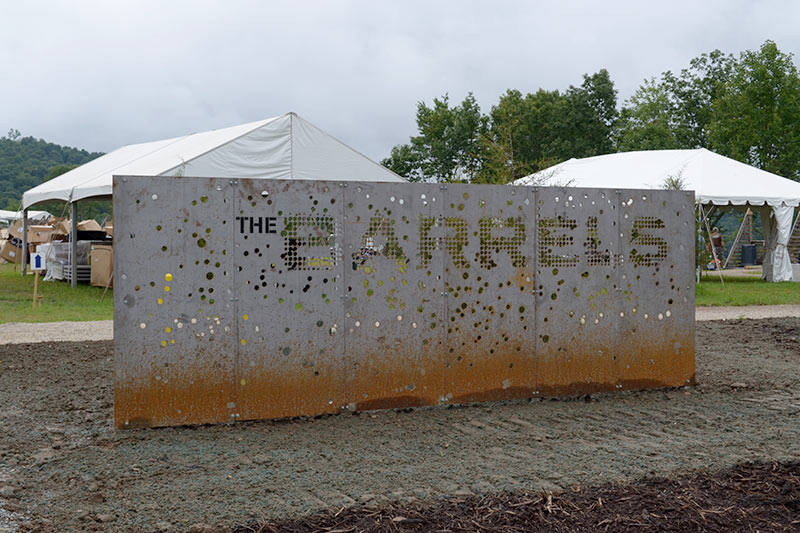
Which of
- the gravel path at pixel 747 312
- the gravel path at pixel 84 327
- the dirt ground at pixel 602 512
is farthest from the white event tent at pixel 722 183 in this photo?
the dirt ground at pixel 602 512

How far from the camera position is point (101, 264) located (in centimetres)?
2020

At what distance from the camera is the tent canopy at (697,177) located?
23016 mm

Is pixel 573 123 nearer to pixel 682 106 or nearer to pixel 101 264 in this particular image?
pixel 682 106

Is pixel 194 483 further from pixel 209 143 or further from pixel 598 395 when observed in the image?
pixel 209 143

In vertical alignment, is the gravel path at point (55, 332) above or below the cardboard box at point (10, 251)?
below

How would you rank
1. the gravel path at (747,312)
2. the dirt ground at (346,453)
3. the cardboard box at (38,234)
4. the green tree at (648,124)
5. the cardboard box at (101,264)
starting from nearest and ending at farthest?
the dirt ground at (346,453) < the gravel path at (747,312) < the cardboard box at (101,264) < the cardboard box at (38,234) < the green tree at (648,124)

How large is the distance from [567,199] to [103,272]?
1578 cm

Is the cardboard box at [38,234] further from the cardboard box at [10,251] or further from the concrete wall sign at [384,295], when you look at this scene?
the concrete wall sign at [384,295]

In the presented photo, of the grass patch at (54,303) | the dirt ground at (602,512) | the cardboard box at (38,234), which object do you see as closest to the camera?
the dirt ground at (602,512)

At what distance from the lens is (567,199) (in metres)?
7.18

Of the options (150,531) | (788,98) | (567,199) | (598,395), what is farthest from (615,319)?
(788,98)

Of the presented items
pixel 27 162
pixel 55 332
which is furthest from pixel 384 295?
pixel 27 162

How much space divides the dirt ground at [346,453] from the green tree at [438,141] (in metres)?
47.2

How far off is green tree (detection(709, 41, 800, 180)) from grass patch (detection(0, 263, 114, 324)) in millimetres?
30186
